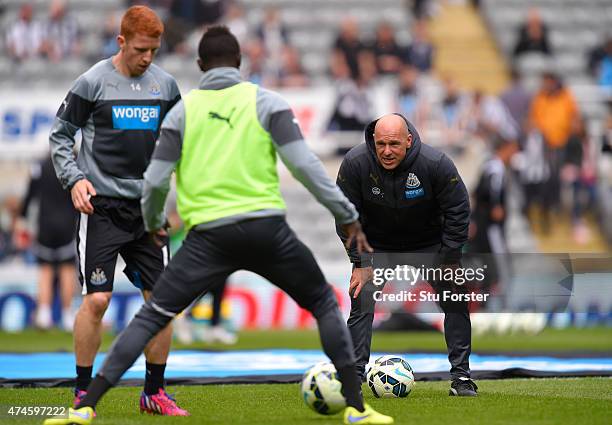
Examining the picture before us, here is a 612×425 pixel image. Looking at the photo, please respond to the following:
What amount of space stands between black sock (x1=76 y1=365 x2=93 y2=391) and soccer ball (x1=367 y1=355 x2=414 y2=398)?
2071 mm

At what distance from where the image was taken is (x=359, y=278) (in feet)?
26.7

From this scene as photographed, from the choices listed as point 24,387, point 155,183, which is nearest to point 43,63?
point 24,387

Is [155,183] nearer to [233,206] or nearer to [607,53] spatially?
[233,206]

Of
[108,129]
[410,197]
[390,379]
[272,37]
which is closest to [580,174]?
[272,37]

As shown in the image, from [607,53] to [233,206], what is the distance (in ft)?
56.5

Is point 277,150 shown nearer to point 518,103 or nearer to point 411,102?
point 411,102

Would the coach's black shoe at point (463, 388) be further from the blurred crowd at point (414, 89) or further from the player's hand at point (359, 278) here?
the blurred crowd at point (414, 89)

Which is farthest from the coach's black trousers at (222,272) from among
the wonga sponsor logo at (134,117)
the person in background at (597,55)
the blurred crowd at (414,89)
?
the person in background at (597,55)

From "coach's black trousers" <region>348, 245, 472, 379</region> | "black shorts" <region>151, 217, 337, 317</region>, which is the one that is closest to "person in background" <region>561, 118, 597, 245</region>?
"coach's black trousers" <region>348, 245, 472, 379</region>

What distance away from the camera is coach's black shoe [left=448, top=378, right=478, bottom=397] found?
837 cm

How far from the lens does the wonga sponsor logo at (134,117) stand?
7.48 meters

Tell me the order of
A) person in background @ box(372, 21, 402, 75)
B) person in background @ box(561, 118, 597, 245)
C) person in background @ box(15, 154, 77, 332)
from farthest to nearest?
person in background @ box(372, 21, 402, 75)
person in background @ box(561, 118, 597, 245)
person in background @ box(15, 154, 77, 332)

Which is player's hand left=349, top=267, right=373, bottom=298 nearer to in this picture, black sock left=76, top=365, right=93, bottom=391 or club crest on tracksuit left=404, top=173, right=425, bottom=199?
club crest on tracksuit left=404, top=173, right=425, bottom=199

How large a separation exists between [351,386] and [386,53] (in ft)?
50.9
